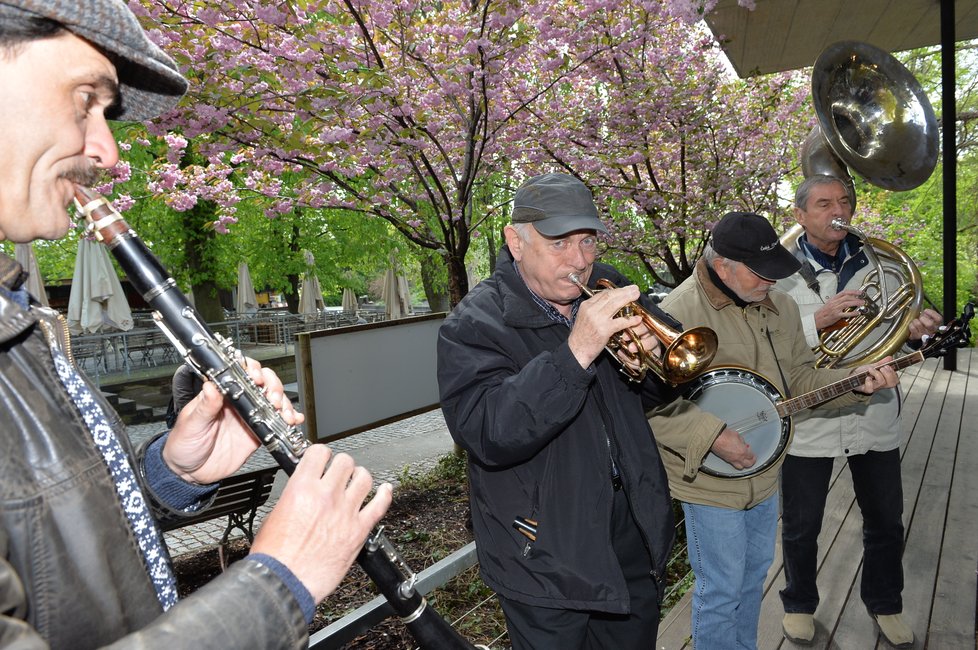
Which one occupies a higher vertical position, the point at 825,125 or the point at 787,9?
the point at 787,9

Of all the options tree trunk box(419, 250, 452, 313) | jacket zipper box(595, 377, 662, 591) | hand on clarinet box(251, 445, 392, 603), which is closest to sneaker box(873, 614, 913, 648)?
jacket zipper box(595, 377, 662, 591)

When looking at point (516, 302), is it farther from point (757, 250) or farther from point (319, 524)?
point (319, 524)

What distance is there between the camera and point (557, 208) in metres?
Result: 2.27

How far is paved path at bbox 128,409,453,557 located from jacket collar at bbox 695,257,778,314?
5.20m

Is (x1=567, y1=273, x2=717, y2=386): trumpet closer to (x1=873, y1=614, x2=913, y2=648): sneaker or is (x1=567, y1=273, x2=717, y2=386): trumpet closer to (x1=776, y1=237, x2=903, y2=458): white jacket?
(x1=776, y1=237, x2=903, y2=458): white jacket

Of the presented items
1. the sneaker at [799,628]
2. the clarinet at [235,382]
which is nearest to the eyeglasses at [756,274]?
the sneaker at [799,628]

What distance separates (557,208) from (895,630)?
8.77ft

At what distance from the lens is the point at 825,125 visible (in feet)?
13.5

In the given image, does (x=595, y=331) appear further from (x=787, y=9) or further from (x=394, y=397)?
(x=394, y=397)

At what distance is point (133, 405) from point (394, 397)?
7.06m

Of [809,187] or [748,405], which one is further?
[809,187]

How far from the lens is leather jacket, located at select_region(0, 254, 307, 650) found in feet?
2.82

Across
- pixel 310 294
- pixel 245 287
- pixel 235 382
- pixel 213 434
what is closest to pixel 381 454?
pixel 213 434

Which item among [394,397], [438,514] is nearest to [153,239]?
[394,397]
